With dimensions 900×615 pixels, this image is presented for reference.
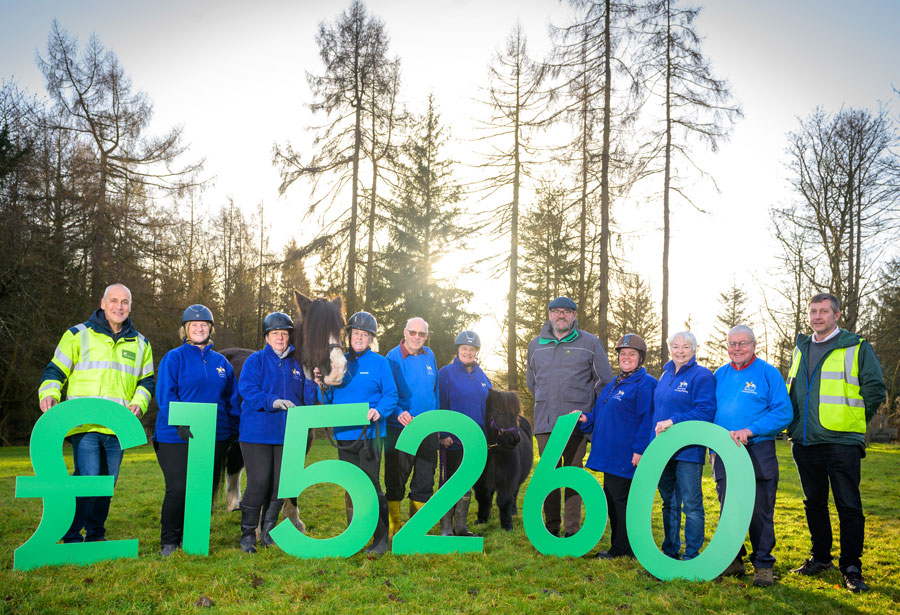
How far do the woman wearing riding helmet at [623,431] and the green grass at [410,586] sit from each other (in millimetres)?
413

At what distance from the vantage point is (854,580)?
13.7 feet

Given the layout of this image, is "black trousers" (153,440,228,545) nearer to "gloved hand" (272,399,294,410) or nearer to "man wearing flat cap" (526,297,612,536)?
"gloved hand" (272,399,294,410)

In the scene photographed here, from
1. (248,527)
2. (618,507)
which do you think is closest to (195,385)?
(248,527)

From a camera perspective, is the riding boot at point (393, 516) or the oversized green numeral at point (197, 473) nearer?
the oversized green numeral at point (197, 473)

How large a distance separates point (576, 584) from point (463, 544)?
1129mm

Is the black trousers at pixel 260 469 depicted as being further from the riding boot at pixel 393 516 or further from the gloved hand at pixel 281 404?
the riding boot at pixel 393 516

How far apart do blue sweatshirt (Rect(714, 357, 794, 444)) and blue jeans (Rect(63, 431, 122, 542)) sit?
4790 mm

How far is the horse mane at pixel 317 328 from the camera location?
4.55 m

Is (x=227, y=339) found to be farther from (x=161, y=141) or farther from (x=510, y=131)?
(x=510, y=131)

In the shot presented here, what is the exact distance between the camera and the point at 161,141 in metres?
16.9

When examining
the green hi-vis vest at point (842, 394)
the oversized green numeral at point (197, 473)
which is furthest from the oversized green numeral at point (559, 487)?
the oversized green numeral at point (197, 473)

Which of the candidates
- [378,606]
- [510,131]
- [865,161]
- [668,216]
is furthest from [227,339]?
[865,161]

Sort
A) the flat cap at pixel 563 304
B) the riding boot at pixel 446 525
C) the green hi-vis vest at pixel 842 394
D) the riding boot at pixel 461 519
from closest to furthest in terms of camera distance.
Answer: the green hi-vis vest at pixel 842 394 → the riding boot at pixel 446 525 → the riding boot at pixel 461 519 → the flat cap at pixel 563 304

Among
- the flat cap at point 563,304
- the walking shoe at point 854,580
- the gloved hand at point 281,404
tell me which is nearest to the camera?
the walking shoe at point 854,580
